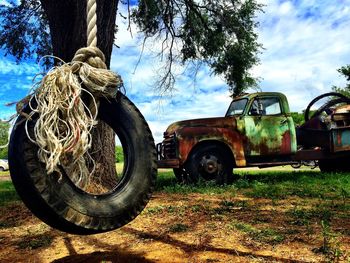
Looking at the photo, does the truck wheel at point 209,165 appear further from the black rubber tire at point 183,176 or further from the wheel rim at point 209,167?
the black rubber tire at point 183,176

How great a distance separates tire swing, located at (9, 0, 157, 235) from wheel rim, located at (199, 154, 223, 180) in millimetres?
A: 6215

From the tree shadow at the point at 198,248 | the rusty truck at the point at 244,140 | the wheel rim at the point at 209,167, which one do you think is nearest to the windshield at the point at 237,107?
the rusty truck at the point at 244,140

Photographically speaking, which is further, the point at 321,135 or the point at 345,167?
the point at 345,167

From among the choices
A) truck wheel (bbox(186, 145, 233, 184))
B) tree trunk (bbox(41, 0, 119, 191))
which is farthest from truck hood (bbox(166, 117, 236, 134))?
tree trunk (bbox(41, 0, 119, 191))

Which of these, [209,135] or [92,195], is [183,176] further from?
[92,195]

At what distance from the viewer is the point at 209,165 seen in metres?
8.91

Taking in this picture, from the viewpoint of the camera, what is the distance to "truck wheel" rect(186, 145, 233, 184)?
29.1 ft

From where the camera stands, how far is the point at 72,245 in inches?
177

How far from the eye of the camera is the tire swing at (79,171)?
7.54 feet

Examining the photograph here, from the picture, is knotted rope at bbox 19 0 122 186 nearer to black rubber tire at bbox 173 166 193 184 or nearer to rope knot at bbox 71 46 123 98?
rope knot at bbox 71 46 123 98

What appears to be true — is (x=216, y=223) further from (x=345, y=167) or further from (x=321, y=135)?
(x=345, y=167)

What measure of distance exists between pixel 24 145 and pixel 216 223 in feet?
10.2

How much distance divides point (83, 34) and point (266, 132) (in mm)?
5086

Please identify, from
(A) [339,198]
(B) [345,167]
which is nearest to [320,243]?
(A) [339,198]
